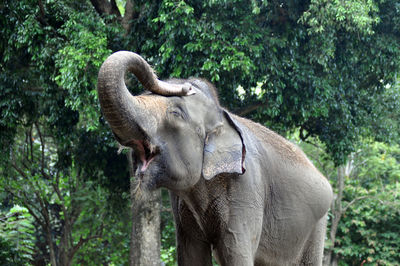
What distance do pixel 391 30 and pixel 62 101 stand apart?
593 centimetres

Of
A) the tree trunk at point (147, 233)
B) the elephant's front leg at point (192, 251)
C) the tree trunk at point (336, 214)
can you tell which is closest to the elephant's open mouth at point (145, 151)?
the elephant's front leg at point (192, 251)

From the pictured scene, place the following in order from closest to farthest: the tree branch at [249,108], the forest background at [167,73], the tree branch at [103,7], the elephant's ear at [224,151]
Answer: the elephant's ear at [224,151] → the forest background at [167,73] → the tree branch at [249,108] → the tree branch at [103,7]

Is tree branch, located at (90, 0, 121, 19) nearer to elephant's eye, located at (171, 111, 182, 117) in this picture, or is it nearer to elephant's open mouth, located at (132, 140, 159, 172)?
elephant's eye, located at (171, 111, 182, 117)

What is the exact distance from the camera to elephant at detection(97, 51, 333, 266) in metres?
2.59

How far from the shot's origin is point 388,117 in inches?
486

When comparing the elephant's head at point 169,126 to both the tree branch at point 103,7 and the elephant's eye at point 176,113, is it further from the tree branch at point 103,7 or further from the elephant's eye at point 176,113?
the tree branch at point 103,7

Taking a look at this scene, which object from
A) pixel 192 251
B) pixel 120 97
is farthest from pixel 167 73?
pixel 120 97

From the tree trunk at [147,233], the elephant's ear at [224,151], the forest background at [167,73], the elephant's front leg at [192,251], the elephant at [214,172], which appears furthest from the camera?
the tree trunk at [147,233]

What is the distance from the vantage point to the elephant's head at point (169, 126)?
2.44m

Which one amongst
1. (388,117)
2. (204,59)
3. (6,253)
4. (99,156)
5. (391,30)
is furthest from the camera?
(388,117)

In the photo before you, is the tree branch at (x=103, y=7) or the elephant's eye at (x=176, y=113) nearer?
the elephant's eye at (x=176, y=113)

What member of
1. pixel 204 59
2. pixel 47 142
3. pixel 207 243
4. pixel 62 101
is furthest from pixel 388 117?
pixel 207 243

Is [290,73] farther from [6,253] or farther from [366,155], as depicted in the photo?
[366,155]

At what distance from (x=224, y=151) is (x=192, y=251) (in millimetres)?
694
